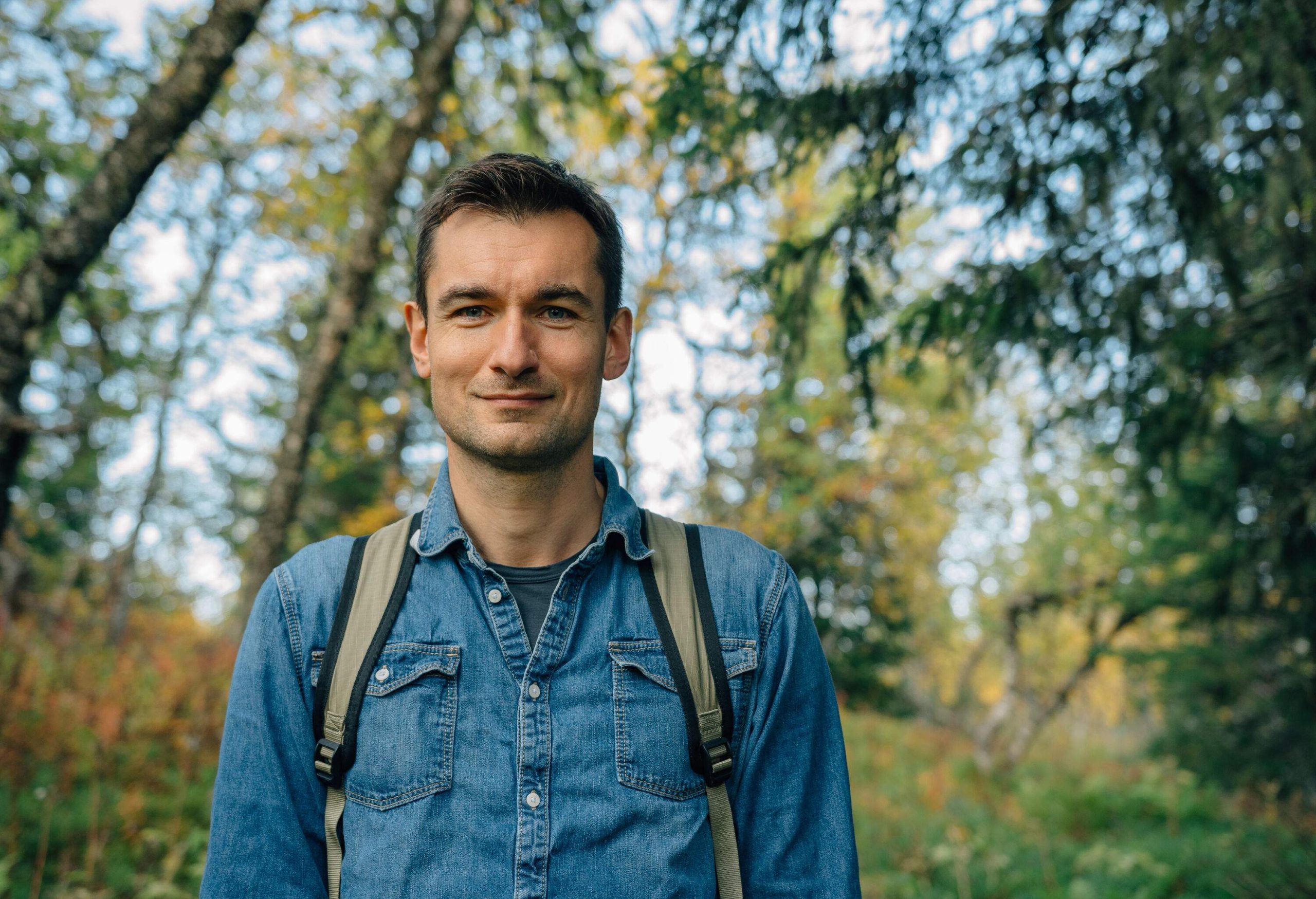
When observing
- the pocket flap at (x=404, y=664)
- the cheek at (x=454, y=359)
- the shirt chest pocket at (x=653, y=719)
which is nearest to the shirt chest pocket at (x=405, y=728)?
the pocket flap at (x=404, y=664)

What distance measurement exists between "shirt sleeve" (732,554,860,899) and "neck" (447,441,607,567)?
1.76ft

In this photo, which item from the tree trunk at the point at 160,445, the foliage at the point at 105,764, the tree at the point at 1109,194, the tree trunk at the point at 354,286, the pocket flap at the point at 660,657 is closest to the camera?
the pocket flap at the point at 660,657

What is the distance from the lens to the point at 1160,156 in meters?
4.00

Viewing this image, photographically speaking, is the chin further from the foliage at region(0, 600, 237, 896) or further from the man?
the foliage at region(0, 600, 237, 896)

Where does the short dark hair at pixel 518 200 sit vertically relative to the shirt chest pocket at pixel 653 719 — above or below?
above

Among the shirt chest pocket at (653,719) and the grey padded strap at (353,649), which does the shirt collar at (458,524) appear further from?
the shirt chest pocket at (653,719)

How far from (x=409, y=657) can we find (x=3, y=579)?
11839 millimetres

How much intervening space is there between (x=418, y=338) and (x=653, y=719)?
116 centimetres

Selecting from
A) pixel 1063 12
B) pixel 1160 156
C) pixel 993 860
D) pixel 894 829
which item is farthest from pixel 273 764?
pixel 894 829

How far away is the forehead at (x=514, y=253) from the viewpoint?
6.37 ft

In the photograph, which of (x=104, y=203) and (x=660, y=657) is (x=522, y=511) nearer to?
(x=660, y=657)

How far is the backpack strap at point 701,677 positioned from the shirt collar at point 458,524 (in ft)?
0.22

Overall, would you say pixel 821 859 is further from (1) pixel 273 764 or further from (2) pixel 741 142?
(2) pixel 741 142

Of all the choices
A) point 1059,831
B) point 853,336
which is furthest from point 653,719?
point 1059,831
